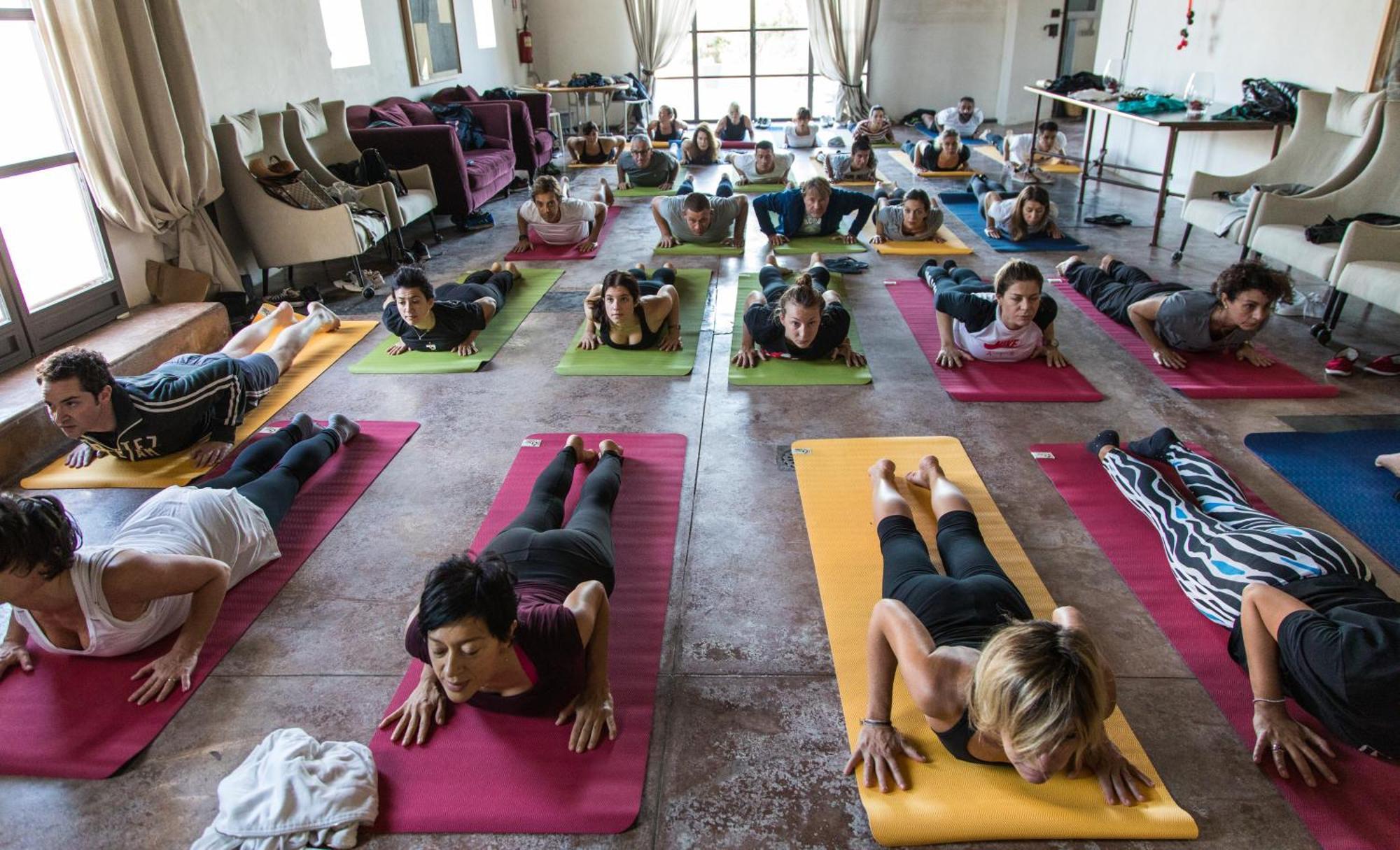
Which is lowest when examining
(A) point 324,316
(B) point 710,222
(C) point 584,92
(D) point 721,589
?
(D) point 721,589

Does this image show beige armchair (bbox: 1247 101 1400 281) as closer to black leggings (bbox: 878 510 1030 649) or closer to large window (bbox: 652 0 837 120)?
black leggings (bbox: 878 510 1030 649)

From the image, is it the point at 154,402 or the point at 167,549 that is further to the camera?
the point at 154,402

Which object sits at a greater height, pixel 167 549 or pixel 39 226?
pixel 39 226

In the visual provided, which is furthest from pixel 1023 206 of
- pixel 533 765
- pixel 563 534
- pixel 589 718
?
pixel 533 765

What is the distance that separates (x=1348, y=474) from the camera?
3066 mm

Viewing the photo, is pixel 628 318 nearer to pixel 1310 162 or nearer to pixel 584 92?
pixel 1310 162

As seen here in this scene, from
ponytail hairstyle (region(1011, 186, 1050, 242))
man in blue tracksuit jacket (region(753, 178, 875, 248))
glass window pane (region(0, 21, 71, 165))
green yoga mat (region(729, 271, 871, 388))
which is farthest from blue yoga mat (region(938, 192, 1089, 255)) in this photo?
glass window pane (region(0, 21, 71, 165))

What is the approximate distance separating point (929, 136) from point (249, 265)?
8617mm

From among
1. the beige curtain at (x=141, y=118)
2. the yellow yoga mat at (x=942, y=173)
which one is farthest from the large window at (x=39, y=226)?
the yellow yoga mat at (x=942, y=173)

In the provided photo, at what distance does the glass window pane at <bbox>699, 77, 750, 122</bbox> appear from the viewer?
12.7m

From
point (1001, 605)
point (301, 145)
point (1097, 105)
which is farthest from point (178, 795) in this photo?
point (1097, 105)

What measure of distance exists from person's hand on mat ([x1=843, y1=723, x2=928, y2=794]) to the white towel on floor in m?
1.08

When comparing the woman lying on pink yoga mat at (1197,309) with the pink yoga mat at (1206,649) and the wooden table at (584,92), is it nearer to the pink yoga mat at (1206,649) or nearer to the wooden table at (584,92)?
the pink yoga mat at (1206,649)

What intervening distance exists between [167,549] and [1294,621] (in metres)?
2.80
